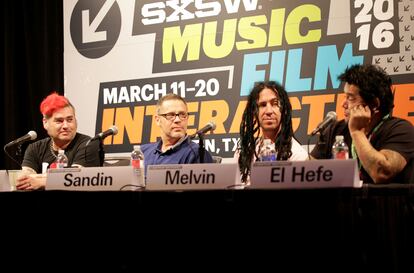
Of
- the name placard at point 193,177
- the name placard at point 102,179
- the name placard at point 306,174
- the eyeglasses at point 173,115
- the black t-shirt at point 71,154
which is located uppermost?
the eyeglasses at point 173,115

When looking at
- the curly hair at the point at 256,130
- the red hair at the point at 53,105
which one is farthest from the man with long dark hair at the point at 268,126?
the red hair at the point at 53,105

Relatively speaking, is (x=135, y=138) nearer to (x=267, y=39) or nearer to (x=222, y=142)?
(x=222, y=142)

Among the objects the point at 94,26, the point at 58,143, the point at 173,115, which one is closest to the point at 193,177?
the point at 173,115

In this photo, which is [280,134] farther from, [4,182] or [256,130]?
[4,182]

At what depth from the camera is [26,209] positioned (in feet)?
8.70

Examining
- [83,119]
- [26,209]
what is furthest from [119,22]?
[26,209]

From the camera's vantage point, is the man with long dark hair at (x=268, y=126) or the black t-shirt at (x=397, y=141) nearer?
the black t-shirt at (x=397, y=141)

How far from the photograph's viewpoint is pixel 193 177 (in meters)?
2.46

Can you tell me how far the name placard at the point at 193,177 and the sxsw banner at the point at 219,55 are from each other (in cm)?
207

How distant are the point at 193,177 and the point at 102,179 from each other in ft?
1.43

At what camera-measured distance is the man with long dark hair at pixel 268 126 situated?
134 inches

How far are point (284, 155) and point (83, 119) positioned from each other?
7.72 ft

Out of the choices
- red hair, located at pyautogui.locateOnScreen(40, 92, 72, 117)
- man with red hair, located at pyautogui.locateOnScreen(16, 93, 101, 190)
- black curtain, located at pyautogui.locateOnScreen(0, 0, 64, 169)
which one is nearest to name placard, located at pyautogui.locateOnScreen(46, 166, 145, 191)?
man with red hair, located at pyautogui.locateOnScreen(16, 93, 101, 190)

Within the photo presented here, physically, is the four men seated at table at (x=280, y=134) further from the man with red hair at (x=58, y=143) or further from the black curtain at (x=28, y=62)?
the black curtain at (x=28, y=62)
